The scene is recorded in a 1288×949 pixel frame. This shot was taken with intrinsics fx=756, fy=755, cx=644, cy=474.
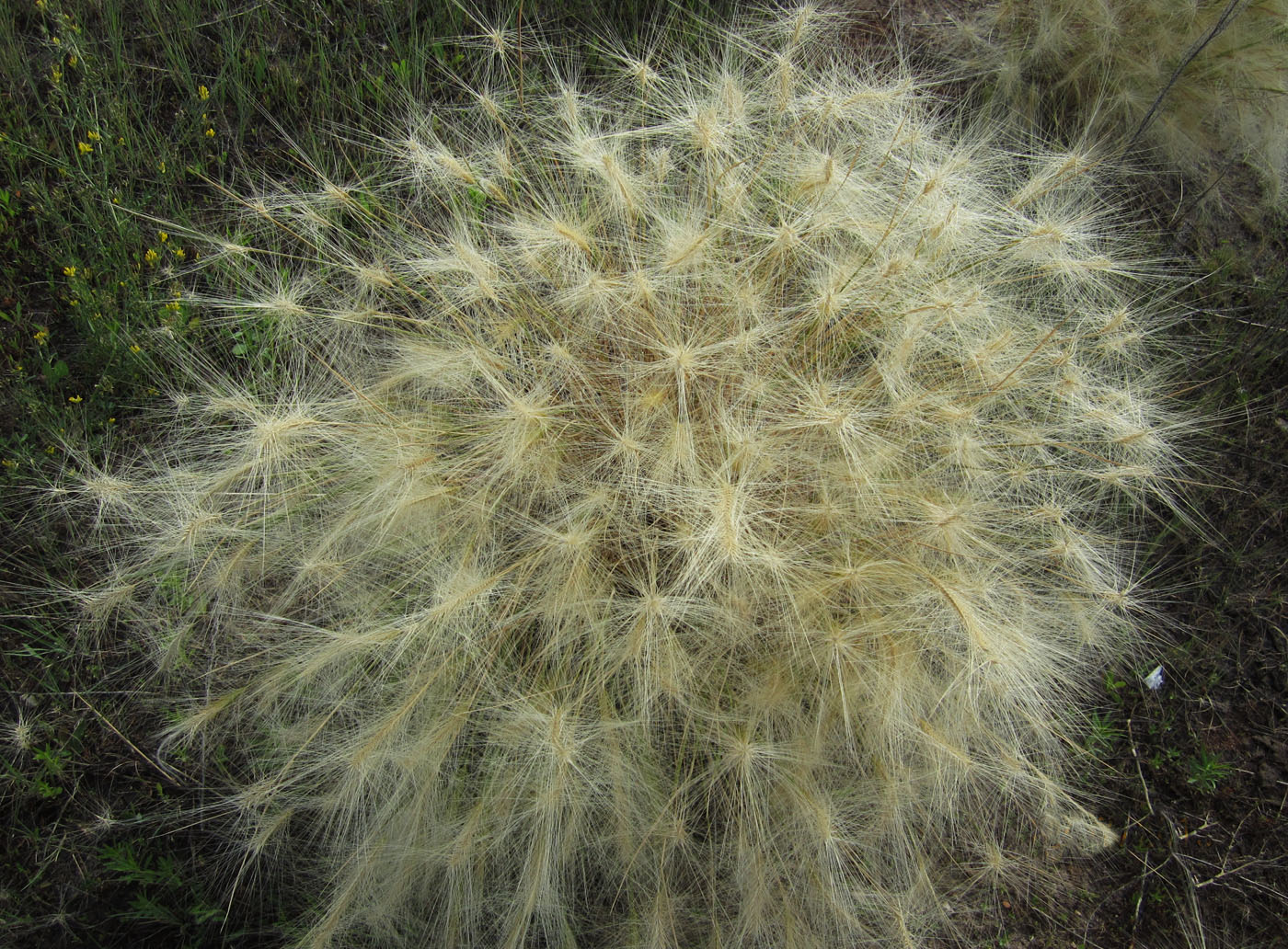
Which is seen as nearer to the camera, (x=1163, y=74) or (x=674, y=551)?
(x=674, y=551)

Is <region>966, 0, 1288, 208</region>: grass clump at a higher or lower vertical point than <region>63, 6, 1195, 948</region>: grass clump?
higher

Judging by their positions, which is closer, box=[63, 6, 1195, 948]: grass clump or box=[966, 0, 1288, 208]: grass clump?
box=[63, 6, 1195, 948]: grass clump

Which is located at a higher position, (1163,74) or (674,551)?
A: (1163,74)

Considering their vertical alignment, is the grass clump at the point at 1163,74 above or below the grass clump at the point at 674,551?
above

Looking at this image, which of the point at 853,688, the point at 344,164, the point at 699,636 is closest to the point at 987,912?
the point at 853,688
